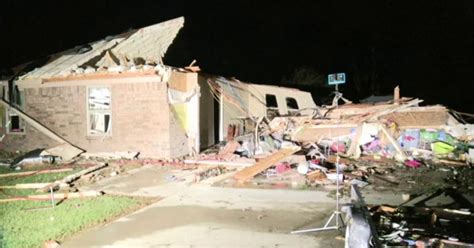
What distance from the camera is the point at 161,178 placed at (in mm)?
11758

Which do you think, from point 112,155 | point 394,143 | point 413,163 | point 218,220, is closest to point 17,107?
point 112,155

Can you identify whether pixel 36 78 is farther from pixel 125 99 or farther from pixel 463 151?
pixel 463 151

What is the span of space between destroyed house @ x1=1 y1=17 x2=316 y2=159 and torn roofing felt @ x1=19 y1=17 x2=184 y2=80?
0.04 meters

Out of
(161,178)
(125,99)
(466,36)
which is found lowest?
(161,178)

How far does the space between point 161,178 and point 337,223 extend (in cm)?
596

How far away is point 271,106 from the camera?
67.8 ft

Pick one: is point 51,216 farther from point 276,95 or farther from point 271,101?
point 271,101

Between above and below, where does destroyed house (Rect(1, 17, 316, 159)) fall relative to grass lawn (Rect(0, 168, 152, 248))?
above

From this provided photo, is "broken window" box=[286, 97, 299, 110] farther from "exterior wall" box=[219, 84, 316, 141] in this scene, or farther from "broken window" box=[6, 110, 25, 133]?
"broken window" box=[6, 110, 25, 133]

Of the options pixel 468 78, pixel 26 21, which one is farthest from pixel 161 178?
pixel 468 78

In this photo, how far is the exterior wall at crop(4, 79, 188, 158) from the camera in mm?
15031

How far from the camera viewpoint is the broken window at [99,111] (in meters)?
15.7

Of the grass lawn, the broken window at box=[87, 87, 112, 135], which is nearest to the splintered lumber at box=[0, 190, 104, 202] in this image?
the grass lawn

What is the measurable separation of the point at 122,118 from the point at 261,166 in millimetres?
5871
